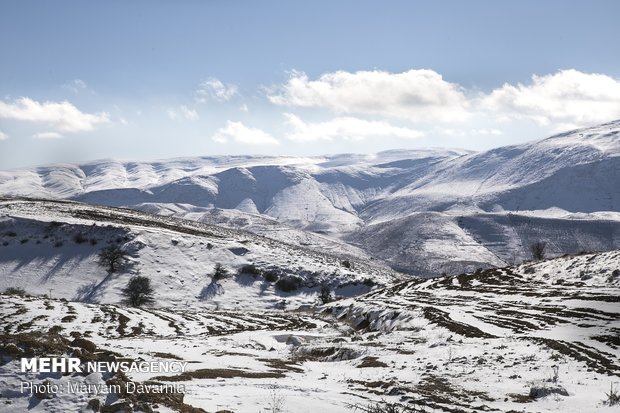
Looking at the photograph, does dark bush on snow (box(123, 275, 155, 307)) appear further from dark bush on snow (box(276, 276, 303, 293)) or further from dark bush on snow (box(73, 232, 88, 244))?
dark bush on snow (box(276, 276, 303, 293))

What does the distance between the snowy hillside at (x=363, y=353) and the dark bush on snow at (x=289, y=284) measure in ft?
66.7

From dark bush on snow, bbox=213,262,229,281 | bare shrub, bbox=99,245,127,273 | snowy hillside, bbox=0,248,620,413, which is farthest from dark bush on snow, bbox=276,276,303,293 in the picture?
bare shrub, bbox=99,245,127,273

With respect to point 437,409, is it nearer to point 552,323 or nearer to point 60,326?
point 552,323

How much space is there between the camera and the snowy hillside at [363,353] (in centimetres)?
1547

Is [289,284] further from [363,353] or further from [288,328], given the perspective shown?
[363,353]

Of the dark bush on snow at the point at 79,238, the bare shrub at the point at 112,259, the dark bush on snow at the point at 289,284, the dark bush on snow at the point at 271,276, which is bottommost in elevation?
the dark bush on snow at the point at 289,284

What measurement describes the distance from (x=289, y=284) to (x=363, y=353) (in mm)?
55071

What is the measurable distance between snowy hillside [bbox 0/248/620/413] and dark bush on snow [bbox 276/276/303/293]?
20339 mm

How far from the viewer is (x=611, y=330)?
3531 cm

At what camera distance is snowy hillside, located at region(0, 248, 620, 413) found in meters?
15.5

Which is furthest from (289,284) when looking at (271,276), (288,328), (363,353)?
(363,353)

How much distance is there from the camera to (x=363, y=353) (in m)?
30.3

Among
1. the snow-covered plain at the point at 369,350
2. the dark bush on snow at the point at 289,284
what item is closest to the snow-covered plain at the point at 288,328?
the snow-covered plain at the point at 369,350

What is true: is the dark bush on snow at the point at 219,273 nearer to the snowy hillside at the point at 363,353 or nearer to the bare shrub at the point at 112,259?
the bare shrub at the point at 112,259
